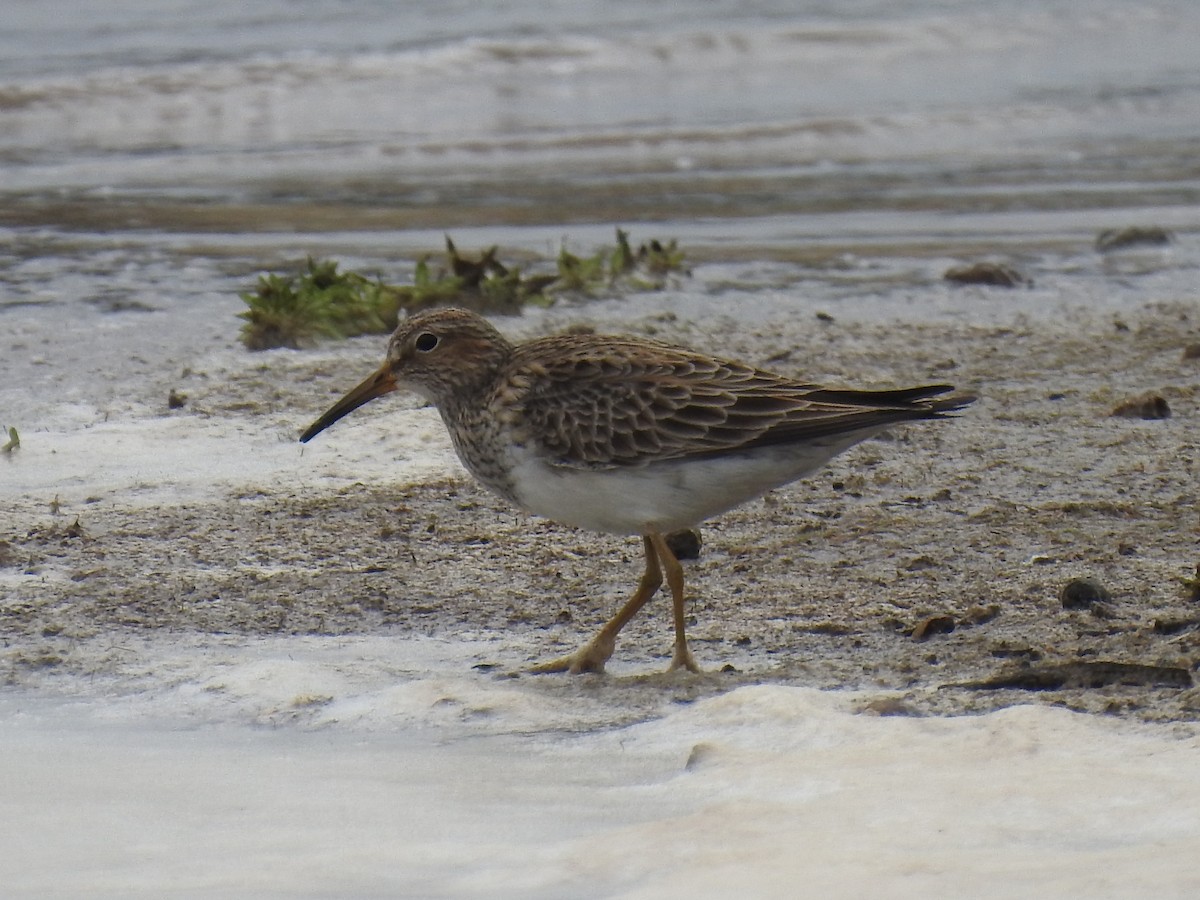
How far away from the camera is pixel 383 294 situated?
8133mm

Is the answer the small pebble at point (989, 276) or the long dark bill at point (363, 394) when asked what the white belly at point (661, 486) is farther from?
the small pebble at point (989, 276)

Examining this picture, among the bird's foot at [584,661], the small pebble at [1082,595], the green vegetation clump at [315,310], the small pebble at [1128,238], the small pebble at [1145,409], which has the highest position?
the small pebble at [1128,238]

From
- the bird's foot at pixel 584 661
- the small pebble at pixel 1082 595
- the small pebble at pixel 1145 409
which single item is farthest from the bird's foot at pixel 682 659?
the small pebble at pixel 1145 409

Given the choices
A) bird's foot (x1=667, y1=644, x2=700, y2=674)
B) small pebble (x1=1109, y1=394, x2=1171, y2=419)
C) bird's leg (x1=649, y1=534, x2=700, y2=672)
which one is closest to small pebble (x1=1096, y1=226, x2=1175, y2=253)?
small pebble (x1=1109, y1=394, x2=1171, y2=419)

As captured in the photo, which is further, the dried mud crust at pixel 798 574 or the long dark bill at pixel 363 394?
the long dark bill at pixel 363 394

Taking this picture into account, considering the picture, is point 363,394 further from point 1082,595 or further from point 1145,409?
point 1145,409

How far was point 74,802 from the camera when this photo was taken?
11.8 feet

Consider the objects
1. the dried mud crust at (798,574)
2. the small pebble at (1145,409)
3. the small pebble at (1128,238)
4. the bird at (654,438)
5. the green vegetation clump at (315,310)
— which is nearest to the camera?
the dried mud crust at (798,574)

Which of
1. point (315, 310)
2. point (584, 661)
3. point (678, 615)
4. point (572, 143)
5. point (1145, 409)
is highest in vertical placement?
point (572, 143)

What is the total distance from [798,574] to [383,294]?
3499mm

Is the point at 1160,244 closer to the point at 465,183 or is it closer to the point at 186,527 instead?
the point at 465,183

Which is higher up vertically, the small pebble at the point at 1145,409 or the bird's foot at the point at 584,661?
the small pebble at the point at 1145,409

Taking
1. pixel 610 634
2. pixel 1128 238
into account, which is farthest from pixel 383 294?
pixel 1128 238

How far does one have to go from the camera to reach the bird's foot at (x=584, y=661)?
441 centimetres
